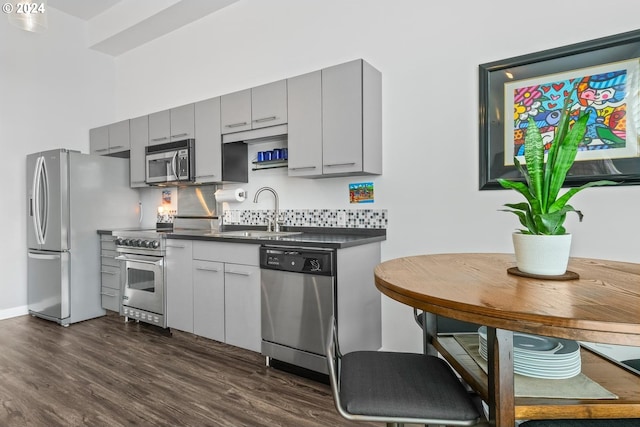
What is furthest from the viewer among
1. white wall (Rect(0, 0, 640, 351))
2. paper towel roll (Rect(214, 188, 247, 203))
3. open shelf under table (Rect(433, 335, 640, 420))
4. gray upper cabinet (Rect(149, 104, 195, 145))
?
gray upper cabinet (Rect(149, 104, 195, 145))

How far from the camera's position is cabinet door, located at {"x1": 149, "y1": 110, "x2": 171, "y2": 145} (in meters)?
3.79

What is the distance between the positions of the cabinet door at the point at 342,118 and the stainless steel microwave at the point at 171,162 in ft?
5.13

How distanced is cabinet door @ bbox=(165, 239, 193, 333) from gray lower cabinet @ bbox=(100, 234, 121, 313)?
879 millimetres

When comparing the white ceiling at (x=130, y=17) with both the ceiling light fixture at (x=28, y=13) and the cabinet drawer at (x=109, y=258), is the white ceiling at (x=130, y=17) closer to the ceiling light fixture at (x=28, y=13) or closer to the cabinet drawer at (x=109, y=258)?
the ceiling light fixture at (x=28, y=13)

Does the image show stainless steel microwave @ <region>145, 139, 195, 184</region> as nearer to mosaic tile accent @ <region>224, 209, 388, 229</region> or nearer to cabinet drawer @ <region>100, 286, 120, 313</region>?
mosaic tile accent @ <region>224, 209, 388, 229</region>

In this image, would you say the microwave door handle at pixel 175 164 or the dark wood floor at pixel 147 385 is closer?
the dark wood floor at pixel 147 385

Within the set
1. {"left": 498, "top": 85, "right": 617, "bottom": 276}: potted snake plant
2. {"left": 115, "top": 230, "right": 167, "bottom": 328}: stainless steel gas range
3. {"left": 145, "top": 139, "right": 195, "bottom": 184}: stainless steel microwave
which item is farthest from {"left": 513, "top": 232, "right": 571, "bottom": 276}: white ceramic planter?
{"left": 145, "top": 139, "right": 195, "bottom": 184}: stainless steel microwave

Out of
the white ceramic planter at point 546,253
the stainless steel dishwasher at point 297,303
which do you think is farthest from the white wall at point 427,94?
the white ceramic planter at point 546,253

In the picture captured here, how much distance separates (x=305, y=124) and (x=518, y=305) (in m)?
2.26

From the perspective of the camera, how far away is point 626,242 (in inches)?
76.8

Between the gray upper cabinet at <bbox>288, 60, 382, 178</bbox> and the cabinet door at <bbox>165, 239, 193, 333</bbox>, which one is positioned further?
the cabinet door at <bbox>165, 239, 193, 333</bbox>

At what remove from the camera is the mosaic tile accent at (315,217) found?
287cm

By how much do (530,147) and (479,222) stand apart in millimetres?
1388

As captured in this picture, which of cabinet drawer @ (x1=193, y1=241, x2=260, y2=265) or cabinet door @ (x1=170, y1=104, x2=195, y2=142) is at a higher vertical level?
cabinet door @ (x1=170, y1=104, x2=195, y2=142)
